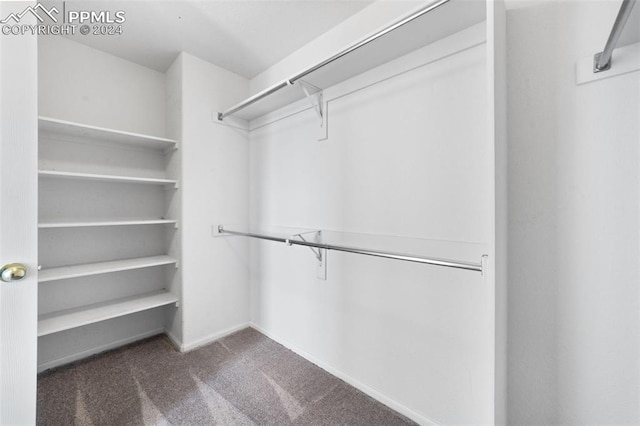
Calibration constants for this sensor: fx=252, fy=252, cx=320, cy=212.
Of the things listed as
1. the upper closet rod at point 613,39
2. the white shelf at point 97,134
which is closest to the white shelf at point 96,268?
the white shelf at point 97,134

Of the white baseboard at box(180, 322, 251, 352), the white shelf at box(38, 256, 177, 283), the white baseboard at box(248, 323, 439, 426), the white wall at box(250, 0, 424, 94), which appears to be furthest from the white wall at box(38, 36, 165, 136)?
the white baseboard at box(248, 323, 439, 426)

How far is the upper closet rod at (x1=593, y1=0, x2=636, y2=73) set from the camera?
624 millimetres

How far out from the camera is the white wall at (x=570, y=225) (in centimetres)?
88

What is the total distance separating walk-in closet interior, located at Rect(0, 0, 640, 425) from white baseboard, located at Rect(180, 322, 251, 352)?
0.02 m

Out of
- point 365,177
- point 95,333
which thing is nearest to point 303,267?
point 365,177

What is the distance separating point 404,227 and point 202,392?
65.8 inches

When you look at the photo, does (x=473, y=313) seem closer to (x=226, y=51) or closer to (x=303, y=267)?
(x=303, y=267)

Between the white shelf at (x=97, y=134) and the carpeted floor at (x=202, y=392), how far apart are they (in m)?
1.73

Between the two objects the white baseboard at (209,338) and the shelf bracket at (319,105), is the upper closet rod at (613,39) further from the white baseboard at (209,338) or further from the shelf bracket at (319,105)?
the white baseboard at (209,338)

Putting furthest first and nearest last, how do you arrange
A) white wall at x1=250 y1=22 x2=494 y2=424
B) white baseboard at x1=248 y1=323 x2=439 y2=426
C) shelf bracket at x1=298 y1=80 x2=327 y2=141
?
shelf bracket at x1=298 y1=80 x2=327 y2=141 → white baseboard at x1=248 y1=323 x2=439 y2=426 → white wall at x1=250 y1=22 x2=494 y2=424

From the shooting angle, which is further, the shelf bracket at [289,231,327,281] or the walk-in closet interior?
the shelf bracket at [289,231,327,281]

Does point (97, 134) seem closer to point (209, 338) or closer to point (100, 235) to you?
point (100, 235)

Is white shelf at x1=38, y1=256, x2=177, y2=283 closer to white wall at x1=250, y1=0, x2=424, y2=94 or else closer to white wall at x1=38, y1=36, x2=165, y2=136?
white wall at x1=38, y1=36, x2=165, y2=136

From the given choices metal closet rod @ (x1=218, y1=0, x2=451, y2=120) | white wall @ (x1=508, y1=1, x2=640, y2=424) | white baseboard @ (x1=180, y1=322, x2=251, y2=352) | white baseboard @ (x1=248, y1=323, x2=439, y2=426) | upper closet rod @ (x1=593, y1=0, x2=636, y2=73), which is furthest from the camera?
white baseboard @ (x1=180, y1=322, x2=251, y2=352)
